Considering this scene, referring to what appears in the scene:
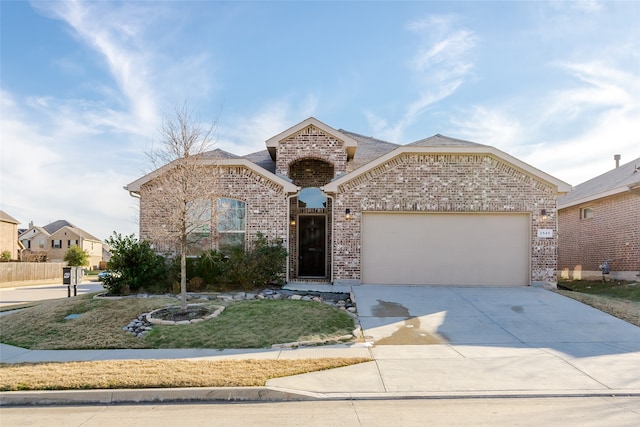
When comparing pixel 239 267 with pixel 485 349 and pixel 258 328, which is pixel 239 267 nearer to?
pixel 258 328

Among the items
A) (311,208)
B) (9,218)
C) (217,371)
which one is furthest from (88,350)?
(9,218)

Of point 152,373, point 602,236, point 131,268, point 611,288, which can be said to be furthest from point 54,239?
point 611,288

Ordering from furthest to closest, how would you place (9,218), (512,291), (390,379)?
1. (9,218)
2. (512,291)
3. (390,379)

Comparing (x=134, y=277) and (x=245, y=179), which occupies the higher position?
(x=245, y=179)

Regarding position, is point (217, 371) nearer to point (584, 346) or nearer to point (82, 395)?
point (82, 395)

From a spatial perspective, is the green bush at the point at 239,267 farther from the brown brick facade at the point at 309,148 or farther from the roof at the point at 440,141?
the roof at the point at 440,141

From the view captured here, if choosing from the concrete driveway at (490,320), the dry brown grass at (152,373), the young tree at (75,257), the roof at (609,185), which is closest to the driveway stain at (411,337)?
the concrete driveway at (490,320)

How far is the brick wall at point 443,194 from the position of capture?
492 inches

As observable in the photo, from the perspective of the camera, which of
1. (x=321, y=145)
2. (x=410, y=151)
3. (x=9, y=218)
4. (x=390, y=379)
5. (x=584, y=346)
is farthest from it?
(x=9, y=218)

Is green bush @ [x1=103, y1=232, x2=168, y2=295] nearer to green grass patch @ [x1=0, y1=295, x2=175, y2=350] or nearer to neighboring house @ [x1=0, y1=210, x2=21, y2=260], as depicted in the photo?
green grass patch @ [x1=0, y1=295, x2=175, y2=350]

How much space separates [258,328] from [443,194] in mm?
7320

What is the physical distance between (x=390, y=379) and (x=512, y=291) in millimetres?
7564

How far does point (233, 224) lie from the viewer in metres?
13.1

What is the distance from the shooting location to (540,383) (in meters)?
5.47
